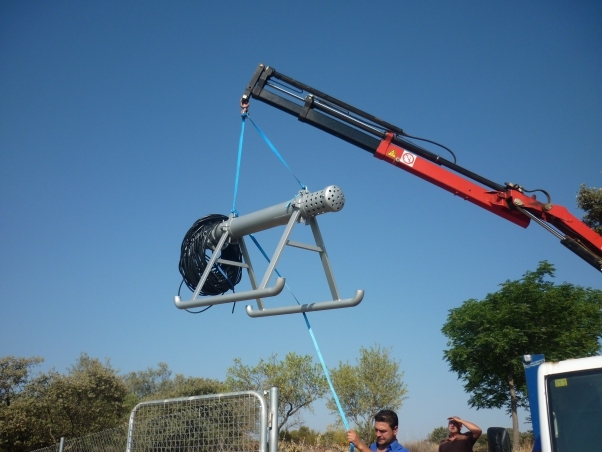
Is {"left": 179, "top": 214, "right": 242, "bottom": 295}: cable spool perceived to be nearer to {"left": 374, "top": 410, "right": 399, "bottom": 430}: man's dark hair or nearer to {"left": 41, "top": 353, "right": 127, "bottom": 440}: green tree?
{"left": 374, "top": 410, "right": 399, "bottom": 430}: man's dark hair

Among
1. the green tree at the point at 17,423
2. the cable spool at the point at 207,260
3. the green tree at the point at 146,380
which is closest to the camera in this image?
the cable spool at the point at 207,260


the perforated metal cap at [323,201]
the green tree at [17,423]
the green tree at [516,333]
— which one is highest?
the green tree at [516,333]

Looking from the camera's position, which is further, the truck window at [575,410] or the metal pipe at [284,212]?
the metal pipe at [284,212]

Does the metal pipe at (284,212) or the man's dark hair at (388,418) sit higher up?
the metal pipe at (284,212)

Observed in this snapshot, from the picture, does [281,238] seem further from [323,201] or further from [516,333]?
[516,333]

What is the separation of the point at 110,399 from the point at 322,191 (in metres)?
21.7

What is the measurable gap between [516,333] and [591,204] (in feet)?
17.2

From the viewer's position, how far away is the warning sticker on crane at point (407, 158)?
903 centimetres

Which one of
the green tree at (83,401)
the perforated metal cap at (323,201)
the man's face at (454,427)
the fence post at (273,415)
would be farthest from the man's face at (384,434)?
the green tree at (83,401)

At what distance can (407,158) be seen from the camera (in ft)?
29.7

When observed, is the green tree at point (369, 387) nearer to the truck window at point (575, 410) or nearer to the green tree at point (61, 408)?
the green tree at point (61, 408)

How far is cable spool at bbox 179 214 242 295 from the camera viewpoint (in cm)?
625

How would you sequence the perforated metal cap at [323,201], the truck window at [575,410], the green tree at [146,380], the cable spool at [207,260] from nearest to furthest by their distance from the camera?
1. the truck window at [575,410]
2. the perforated metal cap at [323,201]
3. the cable spool at [207,260]
4. the green tree at [146,380]

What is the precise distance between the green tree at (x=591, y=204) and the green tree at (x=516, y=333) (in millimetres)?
2457
